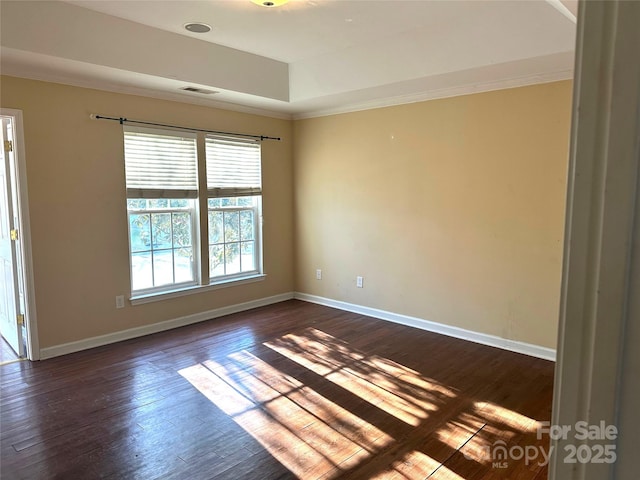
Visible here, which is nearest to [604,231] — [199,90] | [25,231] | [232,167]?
[25,231]

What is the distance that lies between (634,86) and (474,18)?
11.1ft

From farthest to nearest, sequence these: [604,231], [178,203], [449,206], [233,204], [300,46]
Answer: [233,204]
[178,203]
[449,206]
[300,46]
[604,231]

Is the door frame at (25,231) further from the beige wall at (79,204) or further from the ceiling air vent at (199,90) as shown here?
the ceiling air vent at (199,90)

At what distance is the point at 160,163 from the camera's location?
4.38 metres

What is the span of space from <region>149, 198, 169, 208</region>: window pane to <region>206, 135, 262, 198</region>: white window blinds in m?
0.50

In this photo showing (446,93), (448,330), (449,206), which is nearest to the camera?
(446,93)

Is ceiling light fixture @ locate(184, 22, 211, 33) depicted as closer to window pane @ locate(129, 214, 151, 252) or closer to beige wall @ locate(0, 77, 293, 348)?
beige wall @ locate(0, 77, 293, 348)

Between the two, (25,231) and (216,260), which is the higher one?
(25,231)

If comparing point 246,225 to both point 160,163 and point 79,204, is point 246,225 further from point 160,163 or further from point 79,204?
point 79,204

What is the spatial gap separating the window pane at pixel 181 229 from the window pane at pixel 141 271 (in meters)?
0.34

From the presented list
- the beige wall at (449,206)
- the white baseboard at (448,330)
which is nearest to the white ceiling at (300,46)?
the beige wall at (449,206)

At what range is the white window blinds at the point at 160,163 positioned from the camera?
13.7 ft

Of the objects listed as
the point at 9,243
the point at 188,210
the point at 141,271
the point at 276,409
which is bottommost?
the point at 276,409

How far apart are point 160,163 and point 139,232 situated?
723 mm
